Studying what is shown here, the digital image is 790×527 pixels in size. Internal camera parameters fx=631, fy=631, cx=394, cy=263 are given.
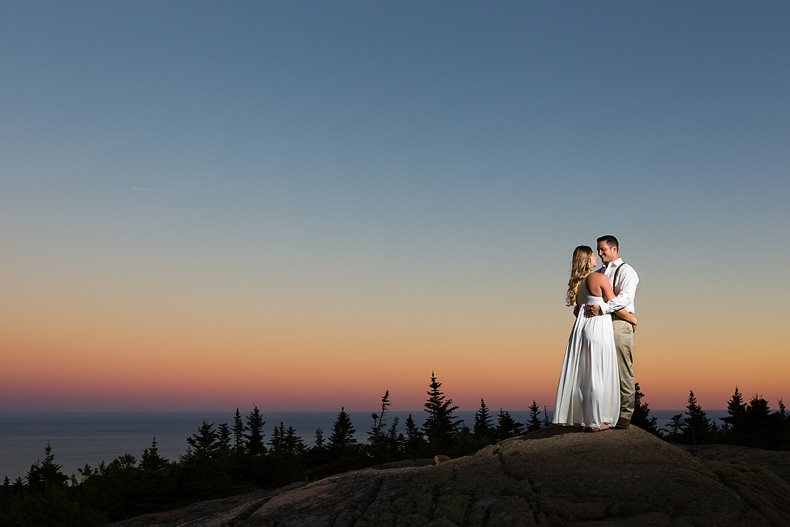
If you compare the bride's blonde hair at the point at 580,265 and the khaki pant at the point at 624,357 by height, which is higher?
the bride's blonde hair at the point at 580,265

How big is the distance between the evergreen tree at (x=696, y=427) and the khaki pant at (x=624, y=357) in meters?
47.0

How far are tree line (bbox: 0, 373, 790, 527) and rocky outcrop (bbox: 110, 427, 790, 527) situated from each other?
9925 millimetres

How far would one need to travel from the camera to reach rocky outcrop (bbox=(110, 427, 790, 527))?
321 inches

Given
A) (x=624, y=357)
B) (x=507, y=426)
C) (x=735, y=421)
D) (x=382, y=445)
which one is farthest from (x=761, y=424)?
(x=624, y=357)

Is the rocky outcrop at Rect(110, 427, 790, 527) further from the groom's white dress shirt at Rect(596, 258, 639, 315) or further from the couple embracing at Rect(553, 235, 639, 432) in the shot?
the groom's white dress shirt at Rect(596, 258, 639, 315)

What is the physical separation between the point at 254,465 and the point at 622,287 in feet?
145

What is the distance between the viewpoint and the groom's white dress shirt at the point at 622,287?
10695 mm

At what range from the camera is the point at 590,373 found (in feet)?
35.6

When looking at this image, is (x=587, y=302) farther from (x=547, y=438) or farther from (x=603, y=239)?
(x=547, y=438)

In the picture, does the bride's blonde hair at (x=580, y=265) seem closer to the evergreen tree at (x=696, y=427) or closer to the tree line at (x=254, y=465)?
the tree line at (x=254, y=465)

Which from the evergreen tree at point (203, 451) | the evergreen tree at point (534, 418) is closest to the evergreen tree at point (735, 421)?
the evergreen tree at point (534, 418)

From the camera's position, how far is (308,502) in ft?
34.6

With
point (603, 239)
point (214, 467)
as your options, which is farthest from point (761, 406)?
point (603, 239)

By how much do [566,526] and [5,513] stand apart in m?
29.5
